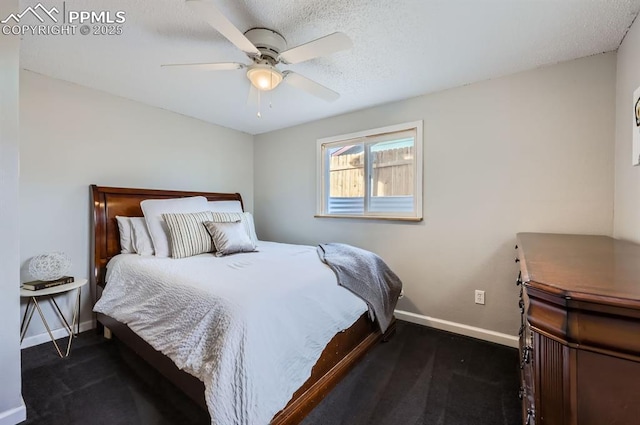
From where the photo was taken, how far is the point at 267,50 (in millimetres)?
1729

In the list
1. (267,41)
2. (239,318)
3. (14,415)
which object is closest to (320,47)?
(267,41)

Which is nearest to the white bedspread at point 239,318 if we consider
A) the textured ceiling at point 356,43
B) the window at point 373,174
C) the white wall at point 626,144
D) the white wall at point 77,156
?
the white wall at point 77,156

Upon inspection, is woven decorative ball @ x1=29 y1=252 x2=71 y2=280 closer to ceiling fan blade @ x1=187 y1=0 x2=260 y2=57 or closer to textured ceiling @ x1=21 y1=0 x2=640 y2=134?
textured ceiling @ x1=21 y1=0 x2=640 y2=134

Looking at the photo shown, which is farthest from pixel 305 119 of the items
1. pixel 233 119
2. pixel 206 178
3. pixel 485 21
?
pixel 485 21

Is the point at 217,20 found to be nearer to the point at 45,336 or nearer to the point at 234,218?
the point at 234,218

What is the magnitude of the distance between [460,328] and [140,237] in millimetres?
3098

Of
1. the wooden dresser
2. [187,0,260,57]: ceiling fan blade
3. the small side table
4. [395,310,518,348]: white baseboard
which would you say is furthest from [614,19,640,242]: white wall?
the small side table

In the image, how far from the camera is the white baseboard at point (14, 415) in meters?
1.37

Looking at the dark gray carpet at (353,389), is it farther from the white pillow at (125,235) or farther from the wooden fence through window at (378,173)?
the wooden fence through window at (378,173)

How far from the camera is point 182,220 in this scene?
2443 mm

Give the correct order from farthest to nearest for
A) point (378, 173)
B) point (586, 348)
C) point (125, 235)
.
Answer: point (378, 173) < point (125, 235) < point (586, 348)

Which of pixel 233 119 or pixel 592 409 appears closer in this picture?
pixel 592 409

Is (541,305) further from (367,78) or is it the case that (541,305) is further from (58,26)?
(58,26)

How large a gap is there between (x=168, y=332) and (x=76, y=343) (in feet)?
4.90
